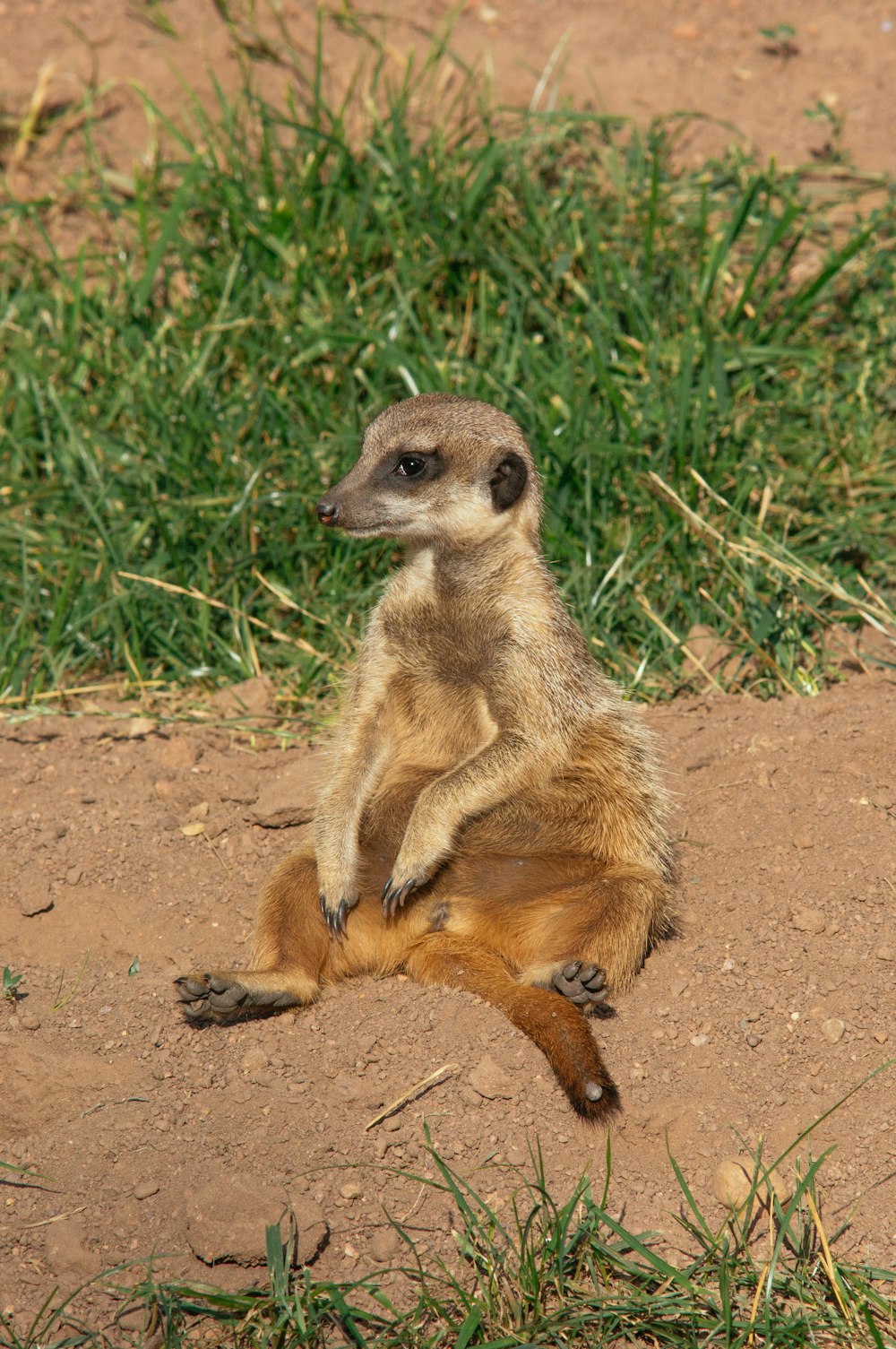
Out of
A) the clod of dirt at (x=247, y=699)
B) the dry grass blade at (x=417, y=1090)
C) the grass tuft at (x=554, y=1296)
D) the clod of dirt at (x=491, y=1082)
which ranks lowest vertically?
the clod of dirt at (x=247, y=699)

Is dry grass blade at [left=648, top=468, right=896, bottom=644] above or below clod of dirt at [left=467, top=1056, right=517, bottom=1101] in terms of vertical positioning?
above

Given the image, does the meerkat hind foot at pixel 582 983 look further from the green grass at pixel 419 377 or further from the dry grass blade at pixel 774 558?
the dry grass blade at pixel 774 558

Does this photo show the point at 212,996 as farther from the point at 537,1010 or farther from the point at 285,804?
the point at 285,804

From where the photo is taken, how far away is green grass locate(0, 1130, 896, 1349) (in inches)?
80.5

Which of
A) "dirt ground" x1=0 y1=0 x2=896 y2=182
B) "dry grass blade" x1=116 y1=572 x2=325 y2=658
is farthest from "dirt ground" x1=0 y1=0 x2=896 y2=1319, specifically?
"dirt ground" x1=0 y1=0 x2=896 y2=182

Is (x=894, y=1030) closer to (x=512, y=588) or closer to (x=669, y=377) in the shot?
(x=512, y=588)

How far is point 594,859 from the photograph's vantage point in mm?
3012

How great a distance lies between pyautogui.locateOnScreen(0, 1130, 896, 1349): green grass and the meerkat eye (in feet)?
4.97

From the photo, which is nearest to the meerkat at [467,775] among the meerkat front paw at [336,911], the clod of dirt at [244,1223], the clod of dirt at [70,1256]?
the meerkat front paw at [336,911]

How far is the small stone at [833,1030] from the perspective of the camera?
8.62 ft

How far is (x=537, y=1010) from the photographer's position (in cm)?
263

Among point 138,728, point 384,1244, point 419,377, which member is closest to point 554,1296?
point 384,1244

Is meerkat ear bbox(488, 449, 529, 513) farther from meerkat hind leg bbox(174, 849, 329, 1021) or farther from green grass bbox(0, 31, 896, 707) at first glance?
meerkat hind leg bbox(174, 849, 329, 1021)

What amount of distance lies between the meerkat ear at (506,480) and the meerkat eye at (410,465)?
0.53 feet
